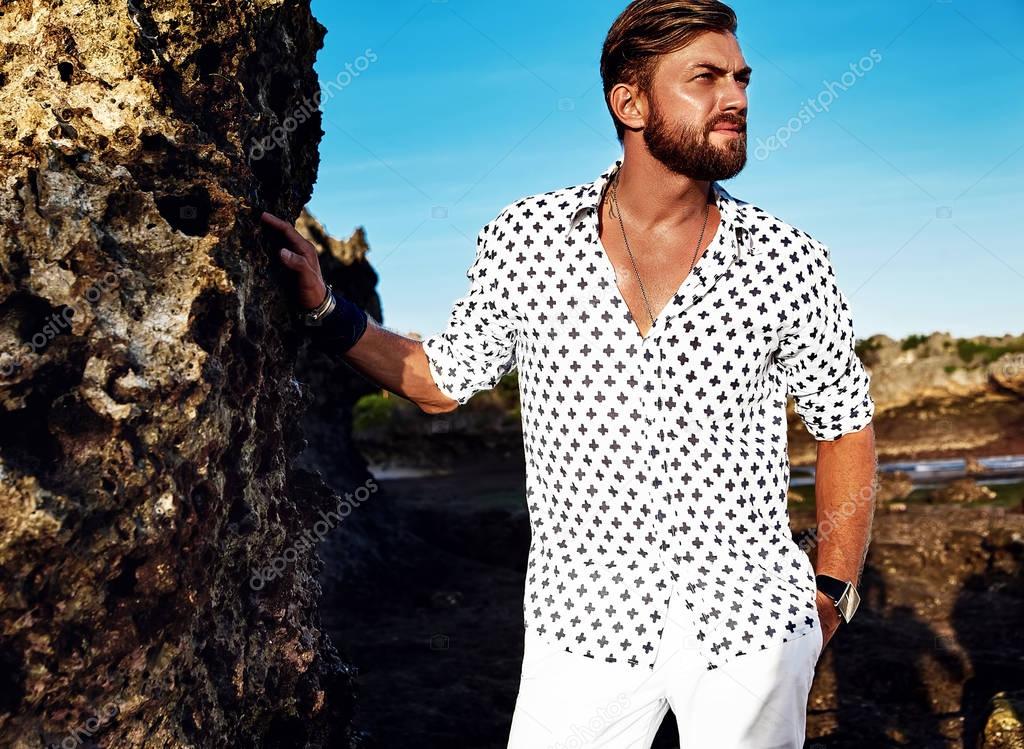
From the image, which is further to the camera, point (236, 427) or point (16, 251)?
point (236, 427)

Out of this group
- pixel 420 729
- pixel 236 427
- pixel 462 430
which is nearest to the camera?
pixel 236 427

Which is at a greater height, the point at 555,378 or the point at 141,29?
the point at 141,29

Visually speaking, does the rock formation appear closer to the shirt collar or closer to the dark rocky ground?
the shirt collar

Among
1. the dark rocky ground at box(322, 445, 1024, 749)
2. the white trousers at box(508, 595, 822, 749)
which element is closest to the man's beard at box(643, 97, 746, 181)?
the white trousers at box(508, 595, 822, 749)

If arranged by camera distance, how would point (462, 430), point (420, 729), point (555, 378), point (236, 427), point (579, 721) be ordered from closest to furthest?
point (579, 721) → point (555, 378) → point (236, 427) → point (420, 729) → point (462, 430)

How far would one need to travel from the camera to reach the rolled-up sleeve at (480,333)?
3.45 meters

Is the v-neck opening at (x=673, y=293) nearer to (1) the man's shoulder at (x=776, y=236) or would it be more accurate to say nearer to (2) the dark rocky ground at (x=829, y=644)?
(1) the man's shoulder at (x=776, y=236)

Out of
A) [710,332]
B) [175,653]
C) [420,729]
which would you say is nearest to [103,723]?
[175,653]

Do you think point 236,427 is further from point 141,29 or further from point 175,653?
point 141,29

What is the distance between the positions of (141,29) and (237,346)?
1.13 metres

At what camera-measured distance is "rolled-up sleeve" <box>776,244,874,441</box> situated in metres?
3.34

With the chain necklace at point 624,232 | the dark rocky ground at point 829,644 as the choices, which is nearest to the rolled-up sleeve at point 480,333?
the chain necklace at point 624,232

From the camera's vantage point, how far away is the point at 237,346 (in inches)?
136

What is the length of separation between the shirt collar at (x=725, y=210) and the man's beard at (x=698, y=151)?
13 centimetres
